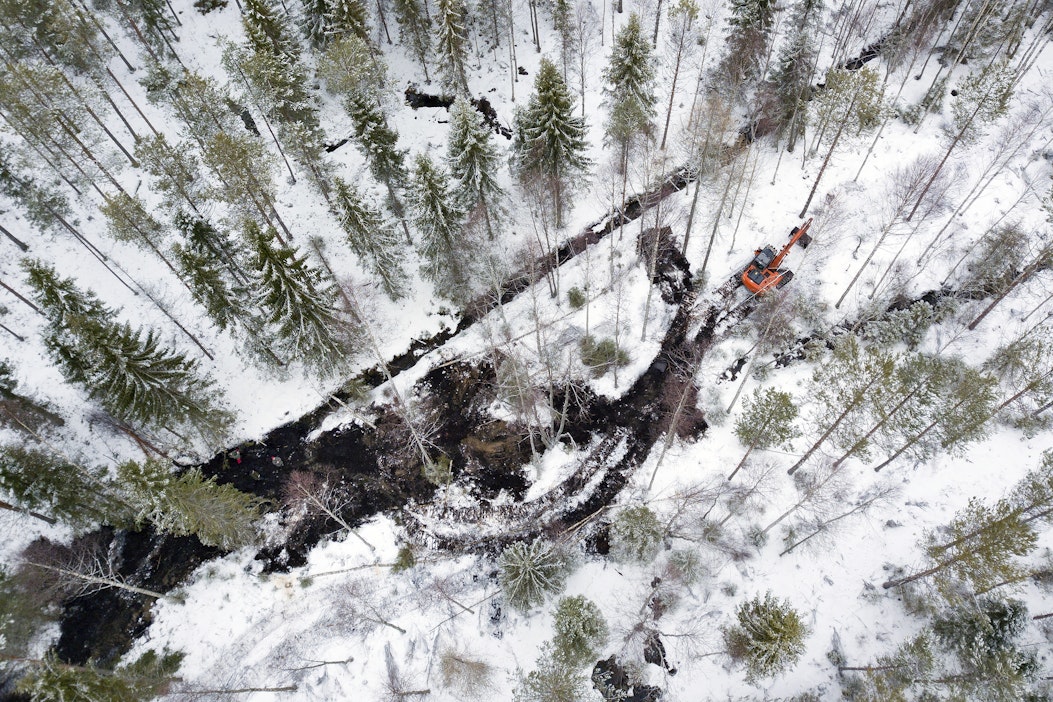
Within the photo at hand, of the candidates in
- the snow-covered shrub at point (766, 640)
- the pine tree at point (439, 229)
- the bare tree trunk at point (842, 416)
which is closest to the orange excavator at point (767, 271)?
the bare tree trunk at point (842, 416)

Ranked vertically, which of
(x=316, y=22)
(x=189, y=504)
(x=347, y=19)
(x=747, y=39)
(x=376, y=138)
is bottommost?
(x=189, y=504)

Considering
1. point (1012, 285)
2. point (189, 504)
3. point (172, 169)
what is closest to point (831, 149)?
point (1012, 285)

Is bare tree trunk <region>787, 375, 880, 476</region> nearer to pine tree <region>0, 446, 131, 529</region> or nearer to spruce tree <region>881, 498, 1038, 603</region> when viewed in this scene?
spruce tree <region>881, 498, 1038, 603</region>

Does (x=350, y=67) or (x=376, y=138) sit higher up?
(x=350, y=67)

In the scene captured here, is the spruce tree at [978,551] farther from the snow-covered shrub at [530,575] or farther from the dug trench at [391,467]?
the snow-covered shrub at [530,575]

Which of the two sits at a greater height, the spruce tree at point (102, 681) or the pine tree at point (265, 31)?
the pine tree at point (265, 31)

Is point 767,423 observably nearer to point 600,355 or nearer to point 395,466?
point 600,355

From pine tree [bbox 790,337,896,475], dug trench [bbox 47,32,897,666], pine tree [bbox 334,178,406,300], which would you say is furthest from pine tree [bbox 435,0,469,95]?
pine tree [bbox 790,337,896,475]
